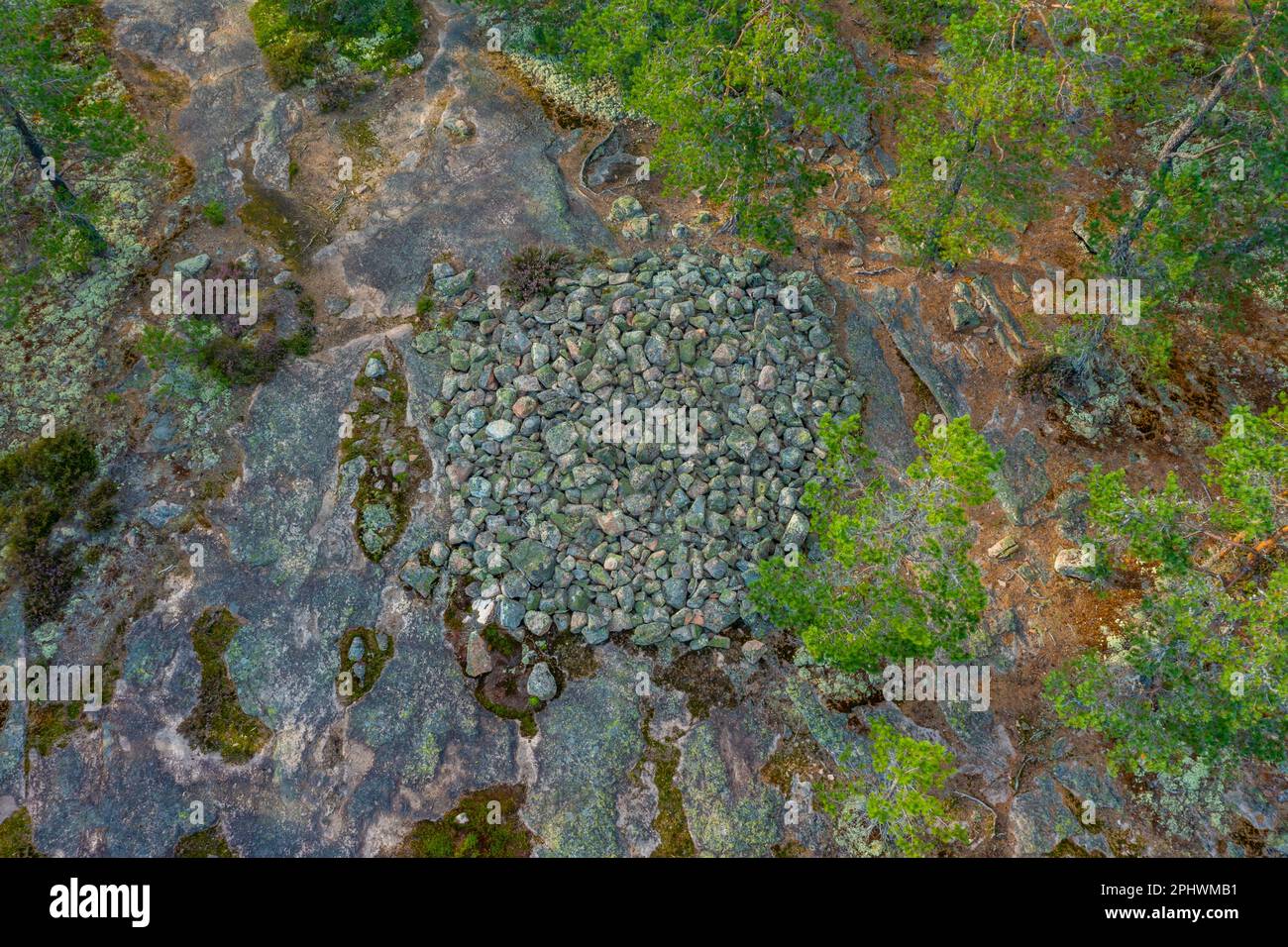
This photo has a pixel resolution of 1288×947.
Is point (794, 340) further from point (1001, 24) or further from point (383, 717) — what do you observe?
point (383, 717)

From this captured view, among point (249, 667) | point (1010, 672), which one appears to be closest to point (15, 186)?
point (249, 667)

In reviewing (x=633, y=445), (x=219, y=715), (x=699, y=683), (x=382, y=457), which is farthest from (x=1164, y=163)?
(x=219, y=715)

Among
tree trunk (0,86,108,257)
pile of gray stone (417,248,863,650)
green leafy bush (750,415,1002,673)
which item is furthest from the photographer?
tree trunk (0,86,108,257)

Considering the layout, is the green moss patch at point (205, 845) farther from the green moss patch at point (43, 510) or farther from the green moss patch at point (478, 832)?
the green moss patch at point (43, 510)

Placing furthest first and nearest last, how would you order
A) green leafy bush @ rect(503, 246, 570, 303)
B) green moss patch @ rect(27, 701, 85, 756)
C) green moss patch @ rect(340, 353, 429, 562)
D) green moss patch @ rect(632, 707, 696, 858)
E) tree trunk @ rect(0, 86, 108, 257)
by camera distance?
green leafy bush @ rect(503, 246, 570, 303)
tree trunk @ rect(0, 86, 108, 257)
green moss patch @ rect(340, 353, 429, 562)
green moss patch @ rect(27, 701, 85, 756)
green moss patch @ rect(632, 707, 696, 858)

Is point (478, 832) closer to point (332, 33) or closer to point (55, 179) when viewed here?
point (55, 179)

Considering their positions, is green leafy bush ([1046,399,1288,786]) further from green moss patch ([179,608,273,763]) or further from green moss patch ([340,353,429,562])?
green moss patch ([179,608,273,763])

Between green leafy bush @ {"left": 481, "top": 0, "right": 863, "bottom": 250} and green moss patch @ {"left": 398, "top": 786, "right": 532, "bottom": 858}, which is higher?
green leafy bush @ {"left": 481, "top": 0, "right": 863, "bottom": 250}

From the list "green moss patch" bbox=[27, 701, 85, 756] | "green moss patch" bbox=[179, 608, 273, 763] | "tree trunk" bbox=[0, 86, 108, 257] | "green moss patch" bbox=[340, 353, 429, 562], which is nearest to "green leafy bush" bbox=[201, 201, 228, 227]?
"tree trunk" bbox=[0, 86, 108, 257]
